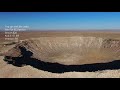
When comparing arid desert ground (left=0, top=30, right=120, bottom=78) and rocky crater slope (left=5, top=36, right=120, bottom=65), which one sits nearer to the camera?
arid desert ground (left=0, top=30, right=120, bottom=78)

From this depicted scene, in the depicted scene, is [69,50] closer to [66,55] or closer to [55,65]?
[66,55]

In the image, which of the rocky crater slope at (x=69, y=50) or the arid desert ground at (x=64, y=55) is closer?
the arid desert ground at (x=64, y=55)

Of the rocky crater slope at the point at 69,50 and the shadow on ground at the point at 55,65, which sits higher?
the rocky crater slope at the point at 69,50

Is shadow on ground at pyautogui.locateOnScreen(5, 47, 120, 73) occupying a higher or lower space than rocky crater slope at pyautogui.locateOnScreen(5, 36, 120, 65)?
lower

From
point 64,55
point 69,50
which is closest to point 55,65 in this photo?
point 64,55

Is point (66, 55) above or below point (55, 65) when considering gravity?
above
